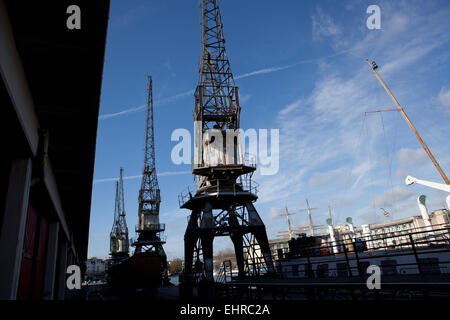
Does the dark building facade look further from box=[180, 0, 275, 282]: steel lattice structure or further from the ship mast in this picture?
the ship mast

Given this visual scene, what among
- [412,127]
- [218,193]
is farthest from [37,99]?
[412,127]

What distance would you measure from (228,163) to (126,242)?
6861cm

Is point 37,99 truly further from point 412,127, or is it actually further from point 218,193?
point 412,127

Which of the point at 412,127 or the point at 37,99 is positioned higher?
the point at 412,127

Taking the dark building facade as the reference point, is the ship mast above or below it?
above

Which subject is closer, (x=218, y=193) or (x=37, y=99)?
(x=37, y=99)

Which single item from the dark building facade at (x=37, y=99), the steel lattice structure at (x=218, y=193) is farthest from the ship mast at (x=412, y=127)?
the dark building facade at (x=37, y=99)

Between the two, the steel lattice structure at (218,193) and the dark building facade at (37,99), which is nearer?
the dark building facade at (37,99)

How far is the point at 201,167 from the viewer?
1089 inches

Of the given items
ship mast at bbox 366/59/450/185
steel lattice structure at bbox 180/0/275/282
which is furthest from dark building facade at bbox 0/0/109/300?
ship mast at bbox 366/59/450/185

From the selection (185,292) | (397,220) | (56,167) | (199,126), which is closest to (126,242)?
(199,126)

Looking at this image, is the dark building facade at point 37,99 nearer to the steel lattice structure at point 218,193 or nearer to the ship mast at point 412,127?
the steel lattice structure at point 218,193

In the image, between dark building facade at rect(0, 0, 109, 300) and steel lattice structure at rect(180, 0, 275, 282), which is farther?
steel lattice structure at rect(180, 0, 275, 282)
